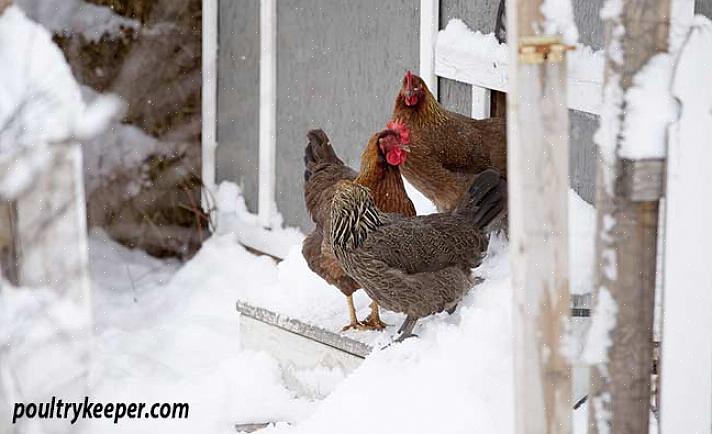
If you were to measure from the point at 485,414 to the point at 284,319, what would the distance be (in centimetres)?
172

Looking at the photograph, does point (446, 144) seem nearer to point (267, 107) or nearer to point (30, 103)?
point (30, 103)

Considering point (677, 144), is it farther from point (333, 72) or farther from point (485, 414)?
point (333, 72)

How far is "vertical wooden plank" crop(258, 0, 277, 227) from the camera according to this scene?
22.3 feet

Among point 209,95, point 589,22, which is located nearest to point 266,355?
point 589,22

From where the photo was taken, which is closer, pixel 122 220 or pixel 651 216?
pixel 651 216

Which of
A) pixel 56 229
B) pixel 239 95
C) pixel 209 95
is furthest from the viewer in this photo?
pixel 209 95

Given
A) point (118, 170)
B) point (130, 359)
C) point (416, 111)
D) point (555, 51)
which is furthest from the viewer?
point (118, 170)

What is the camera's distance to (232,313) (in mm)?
6688

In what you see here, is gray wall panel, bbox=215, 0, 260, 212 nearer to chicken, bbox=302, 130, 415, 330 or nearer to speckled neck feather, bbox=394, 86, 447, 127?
chicken, bbox=302, 130, 415, 330

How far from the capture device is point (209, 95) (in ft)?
25.2

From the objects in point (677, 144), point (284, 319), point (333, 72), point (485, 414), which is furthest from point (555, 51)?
point (333, 72)

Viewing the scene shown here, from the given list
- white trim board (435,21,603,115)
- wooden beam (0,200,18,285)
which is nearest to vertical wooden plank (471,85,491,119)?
white trim board (435,21,603,115)

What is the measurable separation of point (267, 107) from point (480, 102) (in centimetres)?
236

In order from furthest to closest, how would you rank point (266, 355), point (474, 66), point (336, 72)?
point (336, 72)
point (266, 355)
point (474, 66)
